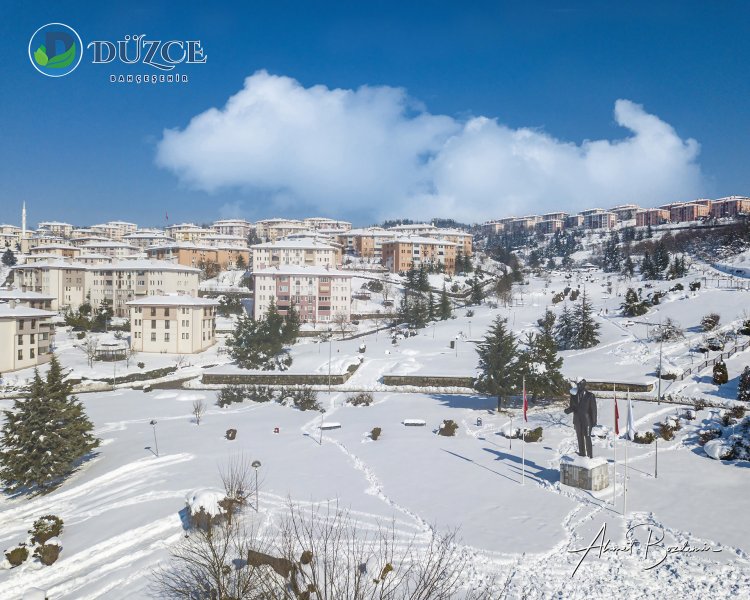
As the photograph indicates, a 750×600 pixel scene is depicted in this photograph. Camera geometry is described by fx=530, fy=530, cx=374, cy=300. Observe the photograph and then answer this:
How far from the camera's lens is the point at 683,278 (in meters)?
69.8

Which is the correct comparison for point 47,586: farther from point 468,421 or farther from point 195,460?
point 468,421

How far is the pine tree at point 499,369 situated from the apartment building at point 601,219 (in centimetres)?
17078

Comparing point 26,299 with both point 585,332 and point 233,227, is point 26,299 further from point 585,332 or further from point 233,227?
point 233,227

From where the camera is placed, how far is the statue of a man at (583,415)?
1800cm

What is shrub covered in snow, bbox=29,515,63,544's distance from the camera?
15547mm

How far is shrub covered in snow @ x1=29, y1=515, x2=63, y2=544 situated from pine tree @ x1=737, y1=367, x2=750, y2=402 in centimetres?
2979

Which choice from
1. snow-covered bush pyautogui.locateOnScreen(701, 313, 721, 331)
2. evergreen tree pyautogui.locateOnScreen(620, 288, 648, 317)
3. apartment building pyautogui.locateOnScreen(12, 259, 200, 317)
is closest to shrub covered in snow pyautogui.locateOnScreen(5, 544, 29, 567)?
snow-covered bush pyautogui.locateOnScreen(701, 313, 721, 331)

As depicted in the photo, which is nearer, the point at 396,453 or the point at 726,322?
the point at 396,453

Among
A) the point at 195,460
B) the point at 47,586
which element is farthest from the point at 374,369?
the point at 47,586

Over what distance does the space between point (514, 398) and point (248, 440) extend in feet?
55.4

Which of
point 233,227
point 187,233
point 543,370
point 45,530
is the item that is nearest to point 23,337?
point 45,530

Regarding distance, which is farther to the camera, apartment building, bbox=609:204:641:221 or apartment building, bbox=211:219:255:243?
apartment building, bbox=609:204:641:221

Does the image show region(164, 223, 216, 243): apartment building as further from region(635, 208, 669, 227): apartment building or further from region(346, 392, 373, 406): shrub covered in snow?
region(635, 208, 669, 227): apartment building

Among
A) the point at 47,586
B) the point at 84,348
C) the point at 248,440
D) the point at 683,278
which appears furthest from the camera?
the point at 683,278
